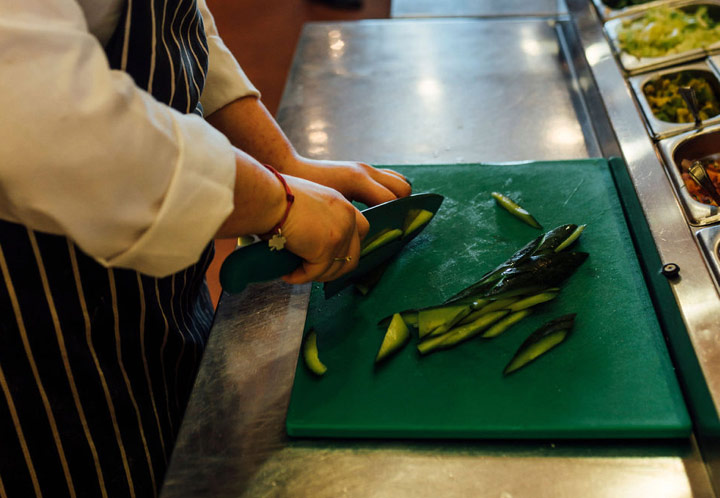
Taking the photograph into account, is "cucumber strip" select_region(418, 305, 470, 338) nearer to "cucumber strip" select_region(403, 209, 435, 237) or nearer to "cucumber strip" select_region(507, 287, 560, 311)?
"cucumber strip" select_region(507, 287, 560, 311)

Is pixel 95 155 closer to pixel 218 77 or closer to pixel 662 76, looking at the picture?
pixel 218 77

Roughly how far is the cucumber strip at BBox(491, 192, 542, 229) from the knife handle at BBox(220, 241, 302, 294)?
0.65m

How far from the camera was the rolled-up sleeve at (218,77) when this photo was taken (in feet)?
4.89

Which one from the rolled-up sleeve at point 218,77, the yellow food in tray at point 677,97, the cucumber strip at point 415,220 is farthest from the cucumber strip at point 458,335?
the yellow food in tray at point 677,97

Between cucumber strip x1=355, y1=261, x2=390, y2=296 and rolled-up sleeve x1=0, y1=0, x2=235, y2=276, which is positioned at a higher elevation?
rolled-up sleeve x1=0, y1=0, x2=235, y2=276

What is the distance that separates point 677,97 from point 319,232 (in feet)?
4.31

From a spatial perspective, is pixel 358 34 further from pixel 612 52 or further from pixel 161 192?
pixel 161 192

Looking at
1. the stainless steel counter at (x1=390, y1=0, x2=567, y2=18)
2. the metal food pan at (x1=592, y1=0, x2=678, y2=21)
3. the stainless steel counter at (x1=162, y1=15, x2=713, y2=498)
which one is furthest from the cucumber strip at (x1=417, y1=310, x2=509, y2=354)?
the stainless steel counter at (x1=390, y1=0, x2=567, y2=18)

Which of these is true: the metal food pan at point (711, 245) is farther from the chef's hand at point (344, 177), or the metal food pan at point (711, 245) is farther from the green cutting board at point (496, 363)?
the chef's hand at point (344, 177)

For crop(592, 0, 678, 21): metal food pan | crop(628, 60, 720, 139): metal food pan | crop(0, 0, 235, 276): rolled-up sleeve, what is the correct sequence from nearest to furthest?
crop(0, 0, 235, 276): rolled-up sleeve < crop(628, 60, 720, 139): metal food pan < crop(592, 0, 678, 21): metal food pan

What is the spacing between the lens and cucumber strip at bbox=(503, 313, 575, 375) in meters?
1.23

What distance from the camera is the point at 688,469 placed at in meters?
1.08

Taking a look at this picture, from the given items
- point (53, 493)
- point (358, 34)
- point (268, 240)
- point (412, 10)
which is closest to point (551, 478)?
point (268, 240)

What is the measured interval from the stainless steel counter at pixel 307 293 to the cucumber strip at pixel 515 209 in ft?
1.00
